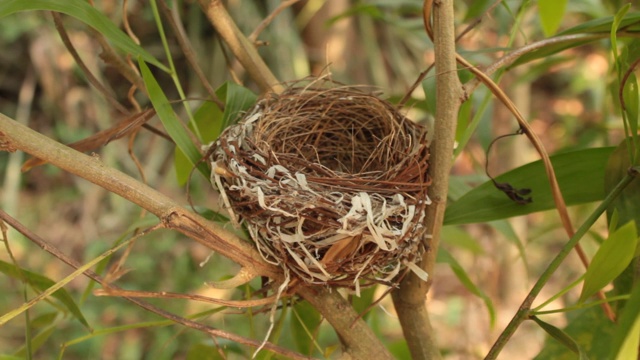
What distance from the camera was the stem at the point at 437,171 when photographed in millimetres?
479

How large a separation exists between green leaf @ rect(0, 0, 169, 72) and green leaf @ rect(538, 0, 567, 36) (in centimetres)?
35

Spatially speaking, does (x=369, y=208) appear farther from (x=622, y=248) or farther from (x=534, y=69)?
(x=534, y=69)

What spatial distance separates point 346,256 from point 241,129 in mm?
171

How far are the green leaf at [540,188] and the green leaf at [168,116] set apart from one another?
233mm

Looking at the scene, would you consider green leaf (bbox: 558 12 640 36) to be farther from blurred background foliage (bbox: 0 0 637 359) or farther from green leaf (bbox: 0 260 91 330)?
blurred background foliage (bbox: 0 0 637 359)

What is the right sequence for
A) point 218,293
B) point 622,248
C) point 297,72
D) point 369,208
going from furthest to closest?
point 297,72
point 218,293
point 369,208
point 622,248

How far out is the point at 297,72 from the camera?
2250mm

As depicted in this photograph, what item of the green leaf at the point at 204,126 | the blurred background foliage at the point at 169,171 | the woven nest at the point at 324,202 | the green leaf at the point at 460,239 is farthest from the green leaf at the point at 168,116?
the blurred background foliage at the point at 169,171

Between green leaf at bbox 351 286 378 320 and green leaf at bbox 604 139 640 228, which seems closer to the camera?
green leaf at bbox 604 139 640 228

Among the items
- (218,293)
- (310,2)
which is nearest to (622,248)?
(218,293)

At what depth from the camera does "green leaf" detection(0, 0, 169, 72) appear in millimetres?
488

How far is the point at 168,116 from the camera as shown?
1.76ft

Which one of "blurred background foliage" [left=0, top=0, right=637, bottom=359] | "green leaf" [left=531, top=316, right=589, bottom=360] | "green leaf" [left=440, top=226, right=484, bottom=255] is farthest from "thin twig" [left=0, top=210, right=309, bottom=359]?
"blurred background foliage" [left=0, top=0, right=637, bottom=359]

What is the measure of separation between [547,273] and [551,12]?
277 mm
